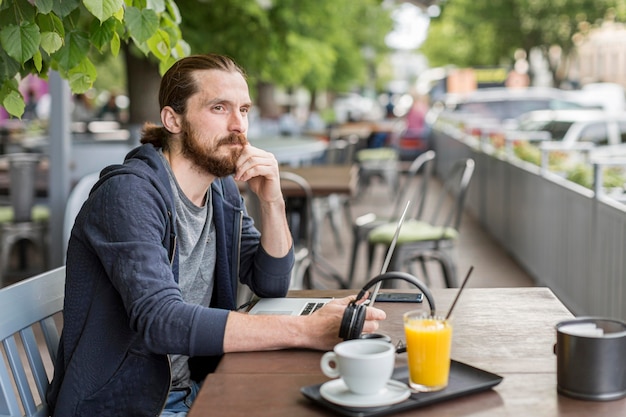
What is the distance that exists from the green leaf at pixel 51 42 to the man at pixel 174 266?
0.37 metres

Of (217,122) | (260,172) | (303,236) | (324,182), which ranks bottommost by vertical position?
(303,236)

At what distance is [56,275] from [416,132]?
58.5 feet

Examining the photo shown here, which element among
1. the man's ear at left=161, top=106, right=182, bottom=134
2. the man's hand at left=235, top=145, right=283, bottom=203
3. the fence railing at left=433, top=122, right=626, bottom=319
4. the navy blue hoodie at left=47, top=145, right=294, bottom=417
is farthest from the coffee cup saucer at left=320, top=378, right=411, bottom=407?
the fence railing at left=433, top=122, right=626, bottom=319

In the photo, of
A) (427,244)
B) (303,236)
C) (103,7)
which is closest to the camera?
(103,7)

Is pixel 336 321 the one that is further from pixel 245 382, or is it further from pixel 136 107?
pixel 136 107

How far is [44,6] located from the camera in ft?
8.93

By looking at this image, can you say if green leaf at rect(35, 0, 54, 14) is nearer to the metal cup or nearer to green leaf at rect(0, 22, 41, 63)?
green leaf at rect(0, 22, 41, 63)

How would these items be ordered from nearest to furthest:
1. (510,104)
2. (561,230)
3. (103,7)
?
(103,7), (561,230), (510,104)

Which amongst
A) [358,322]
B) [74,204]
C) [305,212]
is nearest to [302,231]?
[305,212]

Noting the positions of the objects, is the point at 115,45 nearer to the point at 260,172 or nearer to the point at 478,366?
the point at 260,172

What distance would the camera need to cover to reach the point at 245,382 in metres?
2.28

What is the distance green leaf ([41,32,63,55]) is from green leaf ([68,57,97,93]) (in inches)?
9.5

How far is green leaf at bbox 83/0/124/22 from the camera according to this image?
2646 millimetres

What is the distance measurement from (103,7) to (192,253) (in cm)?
81
